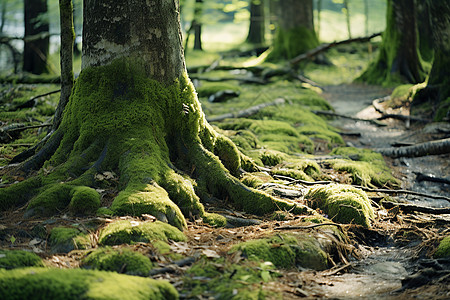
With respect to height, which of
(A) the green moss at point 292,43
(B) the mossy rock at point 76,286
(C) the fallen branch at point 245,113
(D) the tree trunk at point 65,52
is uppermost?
(A) the green moss at point 292,43

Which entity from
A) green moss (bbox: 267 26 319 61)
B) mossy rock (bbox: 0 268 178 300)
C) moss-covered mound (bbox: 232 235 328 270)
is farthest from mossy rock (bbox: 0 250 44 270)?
green moss (bbox: 267 26 319 61)

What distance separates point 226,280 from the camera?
327 cm

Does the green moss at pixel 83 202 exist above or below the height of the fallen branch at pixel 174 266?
above

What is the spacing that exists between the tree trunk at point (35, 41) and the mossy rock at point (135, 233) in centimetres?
1247

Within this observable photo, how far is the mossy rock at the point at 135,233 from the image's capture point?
12.2ft

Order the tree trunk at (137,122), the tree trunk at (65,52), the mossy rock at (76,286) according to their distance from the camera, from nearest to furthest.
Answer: the mossy rock at (76,286) → the tree trunk at (137,122) → the tree trunk at (65,52)

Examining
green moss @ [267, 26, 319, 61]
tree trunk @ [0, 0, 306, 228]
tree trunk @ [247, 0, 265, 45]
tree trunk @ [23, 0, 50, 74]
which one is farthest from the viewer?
tree trunk @ [247, 0, 265, 45]

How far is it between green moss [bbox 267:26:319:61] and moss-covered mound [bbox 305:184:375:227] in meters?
16.0

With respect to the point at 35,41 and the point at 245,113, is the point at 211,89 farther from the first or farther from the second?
the point at 35,41

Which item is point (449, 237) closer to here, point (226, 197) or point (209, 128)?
point (226, 197)

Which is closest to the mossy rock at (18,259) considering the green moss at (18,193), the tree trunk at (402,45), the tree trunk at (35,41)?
the green moss at (18,193)

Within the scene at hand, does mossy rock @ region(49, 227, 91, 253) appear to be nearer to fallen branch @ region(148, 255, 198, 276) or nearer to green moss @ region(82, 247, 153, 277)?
green moss @ region(82, 247, 153, 277)

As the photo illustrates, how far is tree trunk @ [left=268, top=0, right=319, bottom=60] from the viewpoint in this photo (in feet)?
68.0

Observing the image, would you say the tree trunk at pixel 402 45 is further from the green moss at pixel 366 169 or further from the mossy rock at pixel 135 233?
the mossy rock at pixel 135 233
